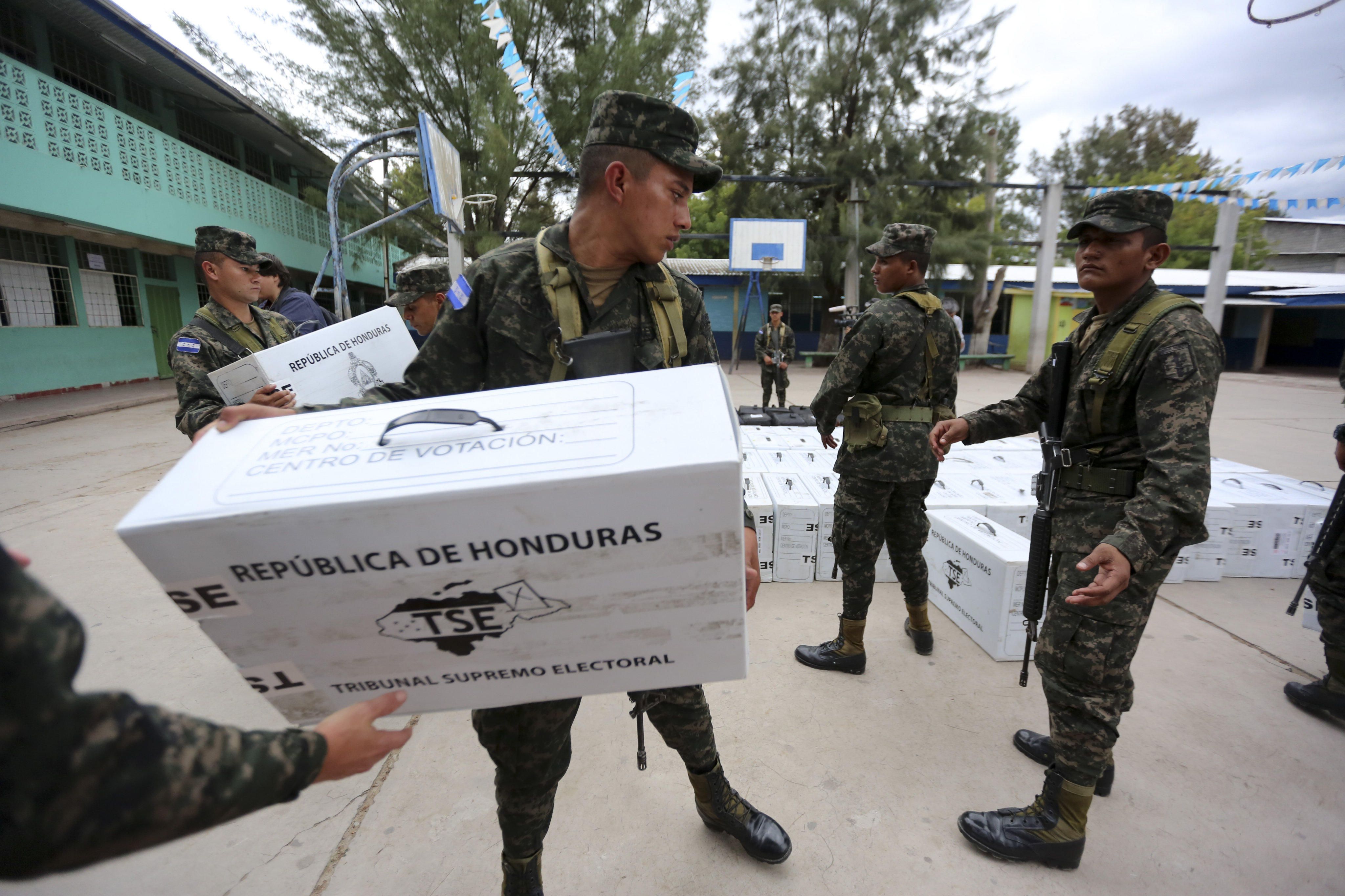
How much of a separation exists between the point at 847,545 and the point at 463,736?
1699 mm

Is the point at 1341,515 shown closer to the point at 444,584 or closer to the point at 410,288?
the point at 444,584

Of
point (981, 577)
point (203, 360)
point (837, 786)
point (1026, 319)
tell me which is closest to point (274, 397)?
point (203, 360)

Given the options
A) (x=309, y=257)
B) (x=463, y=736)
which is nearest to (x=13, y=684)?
(x=463, y=736)

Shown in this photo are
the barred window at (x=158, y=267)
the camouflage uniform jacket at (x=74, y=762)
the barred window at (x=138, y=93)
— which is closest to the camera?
the camouflage uniform jacket at (x=74, y=762)

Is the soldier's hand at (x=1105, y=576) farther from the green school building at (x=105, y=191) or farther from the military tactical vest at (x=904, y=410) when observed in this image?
the green school building at (x=105, y=191)

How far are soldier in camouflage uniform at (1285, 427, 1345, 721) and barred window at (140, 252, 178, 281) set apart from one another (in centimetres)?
1738

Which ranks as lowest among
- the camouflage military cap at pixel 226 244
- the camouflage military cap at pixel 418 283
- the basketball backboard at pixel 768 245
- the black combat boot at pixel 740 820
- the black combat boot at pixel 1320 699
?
the black combat boot at pixel 1320 699

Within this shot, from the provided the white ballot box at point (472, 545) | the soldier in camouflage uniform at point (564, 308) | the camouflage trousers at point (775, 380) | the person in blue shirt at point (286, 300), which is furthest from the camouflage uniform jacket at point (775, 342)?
the white ballot box at point (472, 545)

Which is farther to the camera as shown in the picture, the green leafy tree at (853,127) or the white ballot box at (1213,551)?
the green leafy tree at (853,127)

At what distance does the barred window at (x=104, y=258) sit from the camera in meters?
10.9

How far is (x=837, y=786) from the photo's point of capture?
6.30 ft

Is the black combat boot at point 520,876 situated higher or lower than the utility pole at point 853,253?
lower

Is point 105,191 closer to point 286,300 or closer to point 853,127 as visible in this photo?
point 286,300

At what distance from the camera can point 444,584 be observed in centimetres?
81
